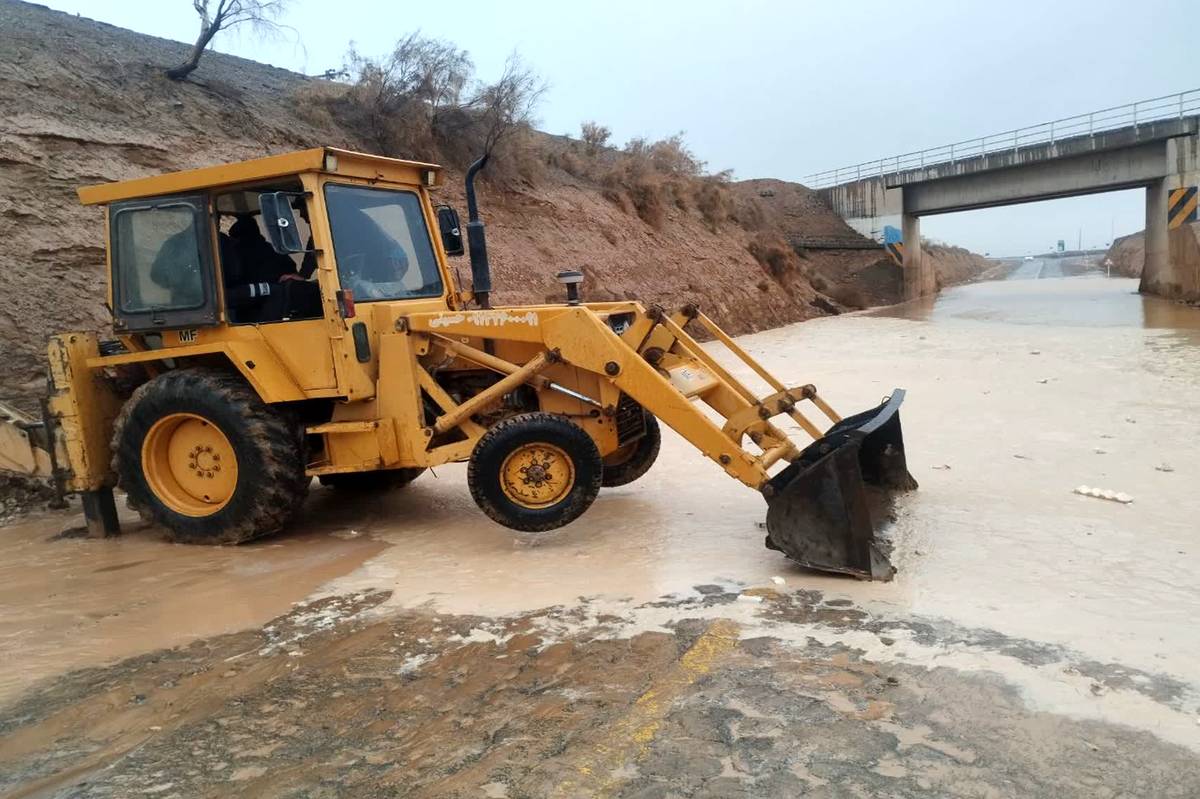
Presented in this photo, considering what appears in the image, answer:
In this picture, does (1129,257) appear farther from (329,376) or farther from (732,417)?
(329,376)

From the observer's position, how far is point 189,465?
6395mm

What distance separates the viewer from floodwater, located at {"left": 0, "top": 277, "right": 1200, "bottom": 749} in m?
4.05

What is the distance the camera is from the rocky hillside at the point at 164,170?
10.7 meters

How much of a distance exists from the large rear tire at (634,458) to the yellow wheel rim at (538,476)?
3.86 ft

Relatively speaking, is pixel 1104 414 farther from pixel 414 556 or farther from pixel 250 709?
pixel 250 709

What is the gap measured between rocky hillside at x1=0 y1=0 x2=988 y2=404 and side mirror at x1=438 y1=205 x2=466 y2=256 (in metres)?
5.38

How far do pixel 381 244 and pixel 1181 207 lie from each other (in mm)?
32156

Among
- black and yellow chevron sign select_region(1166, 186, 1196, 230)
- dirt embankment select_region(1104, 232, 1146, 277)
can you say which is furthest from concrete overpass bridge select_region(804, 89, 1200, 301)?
dirt embankment select_region(1104, 232, 1146, 277)

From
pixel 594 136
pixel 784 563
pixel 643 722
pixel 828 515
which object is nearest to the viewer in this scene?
pixel 643 722

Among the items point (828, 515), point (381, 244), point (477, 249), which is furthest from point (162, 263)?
point (828, 515)

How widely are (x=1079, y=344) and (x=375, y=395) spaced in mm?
15224

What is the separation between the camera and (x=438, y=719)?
3.54 meters

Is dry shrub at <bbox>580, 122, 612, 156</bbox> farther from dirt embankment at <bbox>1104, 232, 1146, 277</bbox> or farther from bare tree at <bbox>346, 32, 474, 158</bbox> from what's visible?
dirt embankment at <bbox>1104, 232, 1146, 277</bbox>

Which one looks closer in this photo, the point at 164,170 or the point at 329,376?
the point at 329,376
